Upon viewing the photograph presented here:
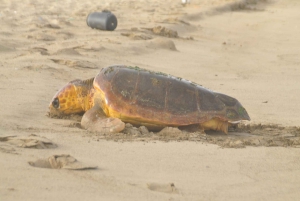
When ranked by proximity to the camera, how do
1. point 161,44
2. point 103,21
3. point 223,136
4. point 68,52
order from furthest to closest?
point 103,21, point 161,44, point 68,52, point 223,136

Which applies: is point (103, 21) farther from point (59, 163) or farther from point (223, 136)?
point (59, 163)

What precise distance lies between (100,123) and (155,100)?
1.62 feet

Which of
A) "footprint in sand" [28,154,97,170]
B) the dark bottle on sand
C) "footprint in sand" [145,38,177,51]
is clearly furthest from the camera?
the dark bottle on sand

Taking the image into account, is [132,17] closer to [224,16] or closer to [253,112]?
[224,16]

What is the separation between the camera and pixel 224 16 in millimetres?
16828

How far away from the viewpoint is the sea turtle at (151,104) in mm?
5176

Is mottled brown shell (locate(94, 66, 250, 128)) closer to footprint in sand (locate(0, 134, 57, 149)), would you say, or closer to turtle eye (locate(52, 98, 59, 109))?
turtle eye (locate(52, 98, 59, 109))

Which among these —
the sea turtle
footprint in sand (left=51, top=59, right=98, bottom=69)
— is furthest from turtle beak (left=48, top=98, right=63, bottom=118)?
footprint in sand (left=51, top=59, right=98, bottom=69)

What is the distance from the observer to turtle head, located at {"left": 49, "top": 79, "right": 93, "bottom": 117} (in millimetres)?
5547

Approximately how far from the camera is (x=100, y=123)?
505 centimetres

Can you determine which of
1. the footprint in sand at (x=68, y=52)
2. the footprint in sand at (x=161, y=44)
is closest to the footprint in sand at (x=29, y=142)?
the footprint in sand at (x=68, y=52)

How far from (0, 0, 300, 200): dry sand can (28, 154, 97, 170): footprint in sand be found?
3 cm

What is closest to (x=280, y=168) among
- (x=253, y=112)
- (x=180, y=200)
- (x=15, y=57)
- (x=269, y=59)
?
(x=180, y=200)

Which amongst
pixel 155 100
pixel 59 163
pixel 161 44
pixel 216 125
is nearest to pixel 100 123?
pixel 155 100
